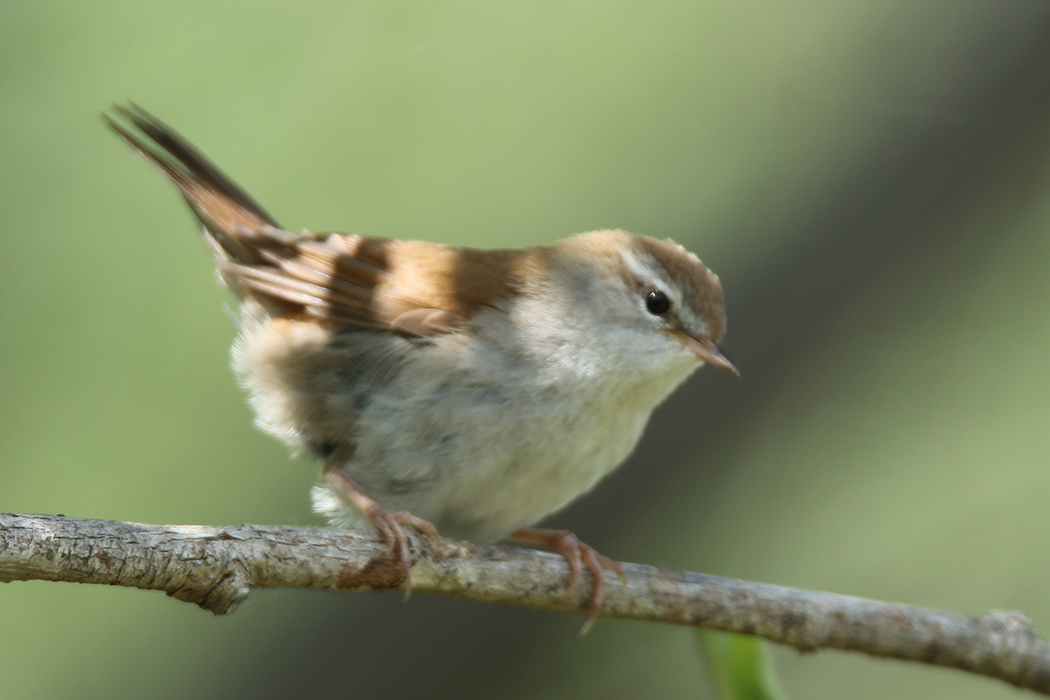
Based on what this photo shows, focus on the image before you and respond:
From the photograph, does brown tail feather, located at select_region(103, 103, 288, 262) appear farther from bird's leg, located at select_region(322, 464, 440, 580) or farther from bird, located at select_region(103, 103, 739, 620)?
bird's leg, located at select_region(322, 464, 440, 580)

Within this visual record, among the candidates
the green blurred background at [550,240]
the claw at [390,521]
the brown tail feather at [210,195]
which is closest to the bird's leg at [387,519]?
the claw at [390,521]

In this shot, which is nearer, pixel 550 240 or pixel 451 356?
pixel 451 356

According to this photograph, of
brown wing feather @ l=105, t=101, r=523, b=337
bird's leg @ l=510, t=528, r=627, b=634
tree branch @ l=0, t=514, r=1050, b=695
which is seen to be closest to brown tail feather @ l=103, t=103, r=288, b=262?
brown wing feather @ l=105, t=101, r=523, b=337

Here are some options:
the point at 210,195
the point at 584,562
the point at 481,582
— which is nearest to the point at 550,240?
the point at 210,195

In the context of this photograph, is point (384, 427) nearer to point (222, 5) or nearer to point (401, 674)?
point (401, 674)

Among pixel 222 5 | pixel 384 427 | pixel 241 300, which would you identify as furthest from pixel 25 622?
pixel 222 5

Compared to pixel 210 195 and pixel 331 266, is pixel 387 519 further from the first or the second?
pixel 210 195
